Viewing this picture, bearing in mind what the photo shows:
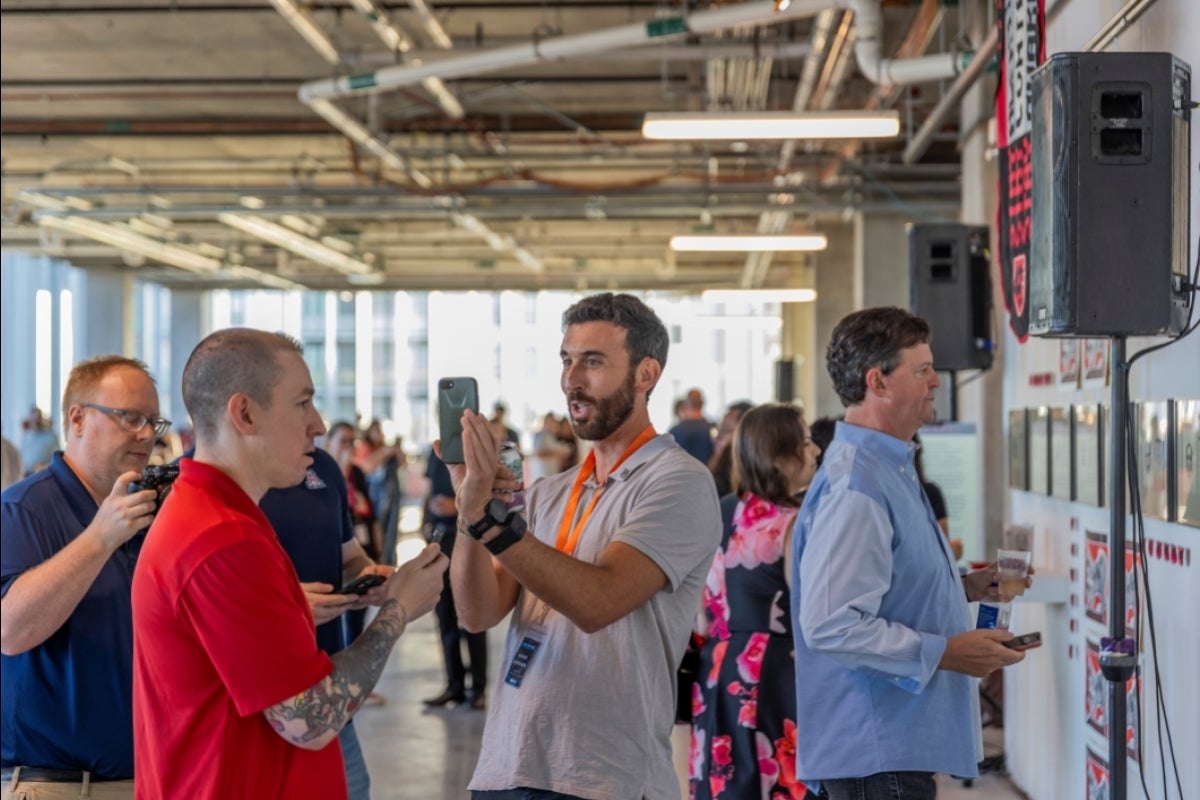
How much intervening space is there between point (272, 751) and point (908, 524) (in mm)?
1279

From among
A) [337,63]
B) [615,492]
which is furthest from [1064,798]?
[337,63]

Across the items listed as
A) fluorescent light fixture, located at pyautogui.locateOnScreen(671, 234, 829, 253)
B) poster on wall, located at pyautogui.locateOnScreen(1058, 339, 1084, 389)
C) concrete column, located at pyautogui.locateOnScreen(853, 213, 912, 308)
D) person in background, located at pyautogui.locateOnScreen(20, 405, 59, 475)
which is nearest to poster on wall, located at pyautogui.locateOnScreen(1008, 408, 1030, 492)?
poster on wall, located at pyautogui.locateOnScreen(1058, 339, 1084, 389)

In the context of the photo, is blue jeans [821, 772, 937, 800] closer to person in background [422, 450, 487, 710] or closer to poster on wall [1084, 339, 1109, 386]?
poster on wall [1084, 339, 1109, 386]

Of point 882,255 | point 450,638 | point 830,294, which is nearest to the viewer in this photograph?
point 450,638

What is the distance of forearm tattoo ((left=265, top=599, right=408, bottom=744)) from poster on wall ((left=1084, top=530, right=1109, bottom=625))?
111 inches

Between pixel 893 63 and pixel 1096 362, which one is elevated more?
pixel 893 63

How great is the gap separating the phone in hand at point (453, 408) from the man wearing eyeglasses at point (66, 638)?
26.3 inches

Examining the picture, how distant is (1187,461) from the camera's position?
11.2ft

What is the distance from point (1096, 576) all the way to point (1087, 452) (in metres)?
0.38

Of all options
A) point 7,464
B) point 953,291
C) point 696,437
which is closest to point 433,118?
point 696,437

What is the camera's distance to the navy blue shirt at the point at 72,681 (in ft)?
8.99

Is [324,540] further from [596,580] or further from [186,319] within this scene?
[186,319]

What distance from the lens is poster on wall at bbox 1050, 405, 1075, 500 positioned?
4.77 meters

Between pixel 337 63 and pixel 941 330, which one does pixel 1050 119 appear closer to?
pixel 941 330
